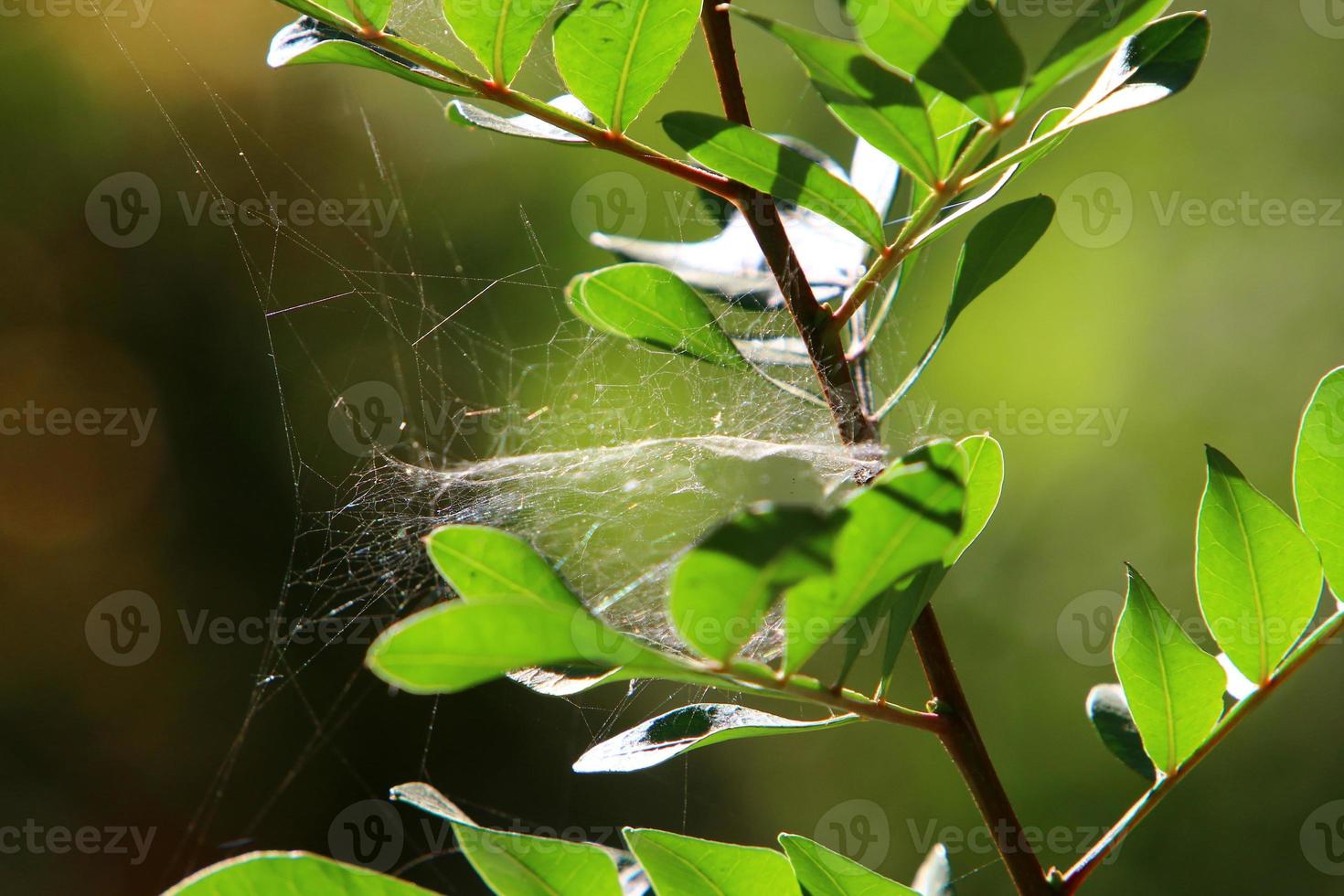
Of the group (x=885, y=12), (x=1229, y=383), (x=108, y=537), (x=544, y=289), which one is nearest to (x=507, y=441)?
(x=544, y=289)

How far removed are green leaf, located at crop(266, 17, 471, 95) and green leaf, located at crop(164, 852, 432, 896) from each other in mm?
578

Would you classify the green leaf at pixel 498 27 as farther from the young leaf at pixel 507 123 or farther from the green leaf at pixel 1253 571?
the green leaf at pixel 1253 571

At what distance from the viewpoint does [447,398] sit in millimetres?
3078

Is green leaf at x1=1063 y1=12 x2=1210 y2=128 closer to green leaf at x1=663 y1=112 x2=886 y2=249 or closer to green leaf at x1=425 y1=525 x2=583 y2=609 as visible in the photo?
green leaf at x1=663 y1=112 x2=886 y2=249

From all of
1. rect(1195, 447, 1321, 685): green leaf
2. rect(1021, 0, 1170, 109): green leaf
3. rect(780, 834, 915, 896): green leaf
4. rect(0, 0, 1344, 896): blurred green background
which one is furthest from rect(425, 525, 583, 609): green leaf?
rect(0, 0, 1344, 896): blurred green background

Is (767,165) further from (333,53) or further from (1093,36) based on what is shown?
(333,53)

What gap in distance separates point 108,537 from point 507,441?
1.72 meters

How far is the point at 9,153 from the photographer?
3.28 m

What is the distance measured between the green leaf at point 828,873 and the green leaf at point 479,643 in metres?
0.37

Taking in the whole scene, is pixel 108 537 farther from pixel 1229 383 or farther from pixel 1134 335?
pixel 1229 383

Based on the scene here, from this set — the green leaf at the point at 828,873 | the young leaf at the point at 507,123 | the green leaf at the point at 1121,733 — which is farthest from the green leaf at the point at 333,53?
the green leaf at the point at 1121,733

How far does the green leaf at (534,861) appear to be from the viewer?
2.29 feet

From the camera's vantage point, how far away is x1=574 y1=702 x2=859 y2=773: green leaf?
0.77 meters

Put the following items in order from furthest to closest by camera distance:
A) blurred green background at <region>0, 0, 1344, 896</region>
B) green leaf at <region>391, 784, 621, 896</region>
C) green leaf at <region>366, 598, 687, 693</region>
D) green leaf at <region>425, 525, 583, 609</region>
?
blurred green background at <region>0, 0, 1344, 896</region>, green leaf at <region>391, 784, 621, 896</region>, green leaf at <region>425, 525, 583, 609</region>, green leaf at <region>366, 598, 687, 693</region>
